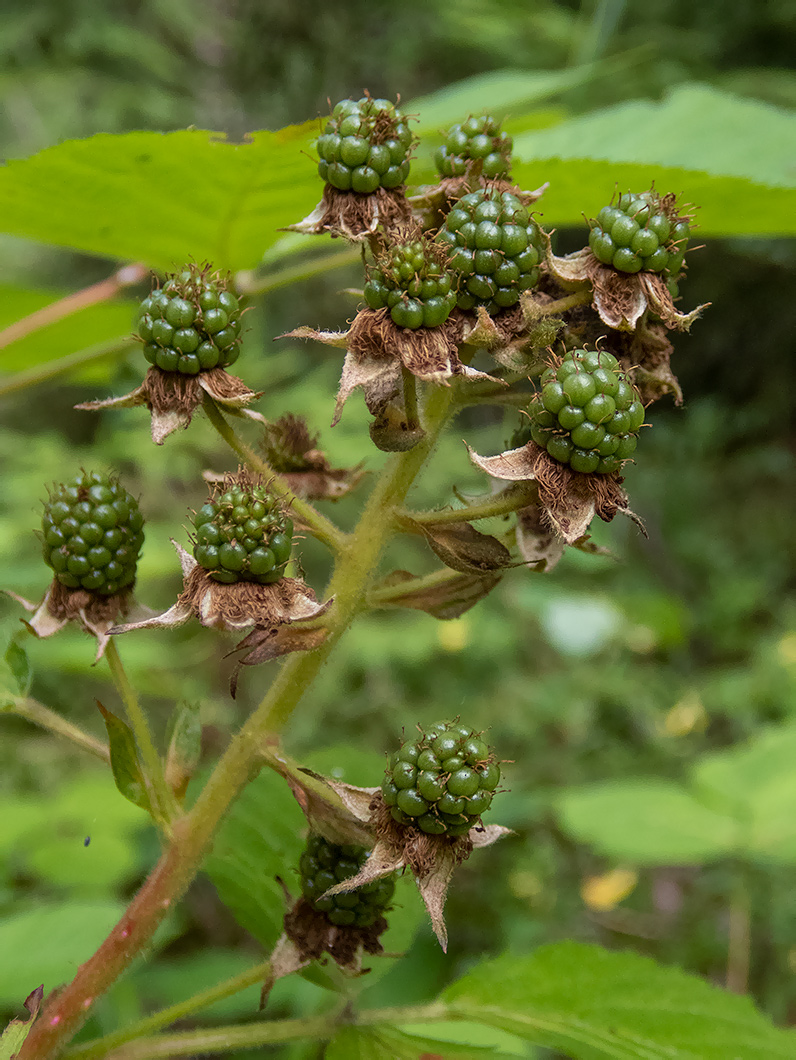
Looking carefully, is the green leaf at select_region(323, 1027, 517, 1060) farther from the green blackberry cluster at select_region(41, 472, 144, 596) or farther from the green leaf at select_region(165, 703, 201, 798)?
the green blackberry cluster at select_region(41, 472, 144, 596)

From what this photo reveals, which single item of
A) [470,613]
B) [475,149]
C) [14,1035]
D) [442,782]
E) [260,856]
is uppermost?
[475,149]

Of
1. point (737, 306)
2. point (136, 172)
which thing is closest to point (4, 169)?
point (136, 172)

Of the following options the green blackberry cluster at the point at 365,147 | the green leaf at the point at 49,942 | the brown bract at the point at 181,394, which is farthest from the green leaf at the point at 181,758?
the green blackberry cluster at the point at 365,147

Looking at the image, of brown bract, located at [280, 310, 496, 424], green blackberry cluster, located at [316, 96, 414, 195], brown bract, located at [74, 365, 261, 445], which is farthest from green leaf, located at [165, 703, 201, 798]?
green blackberry cluster, located at [316, 96, 414, 195]

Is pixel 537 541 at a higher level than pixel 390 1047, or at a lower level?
higher

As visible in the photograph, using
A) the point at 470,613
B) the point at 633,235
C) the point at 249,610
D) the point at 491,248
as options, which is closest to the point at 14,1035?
the point at 249,610

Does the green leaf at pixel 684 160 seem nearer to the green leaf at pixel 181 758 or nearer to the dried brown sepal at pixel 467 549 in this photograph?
the dried brown sepal at pixel 467 549

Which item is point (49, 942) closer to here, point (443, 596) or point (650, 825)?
point (443, 596)
